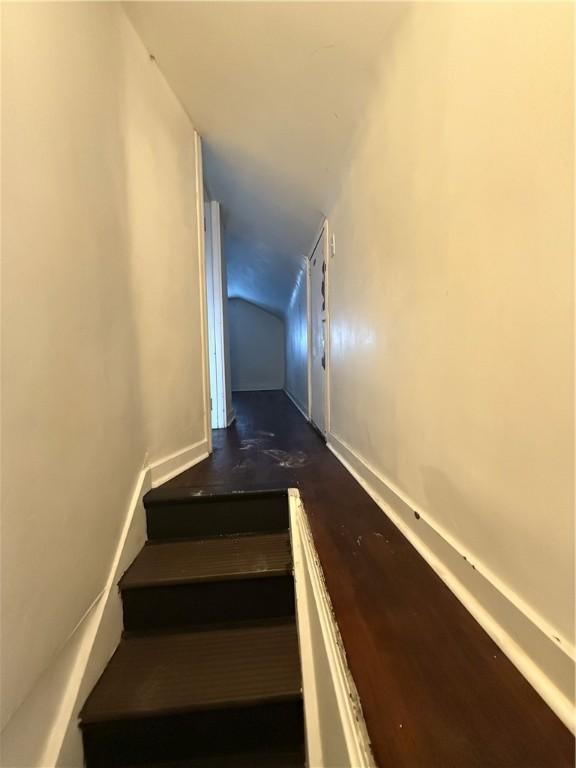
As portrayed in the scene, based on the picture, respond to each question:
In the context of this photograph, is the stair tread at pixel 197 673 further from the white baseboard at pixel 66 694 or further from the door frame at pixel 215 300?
the door frame at pixel 215 300

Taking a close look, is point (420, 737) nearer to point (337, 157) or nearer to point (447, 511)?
point (447, 511)

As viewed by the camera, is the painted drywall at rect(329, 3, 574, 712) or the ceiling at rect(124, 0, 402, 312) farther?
the ceiling at rect(124, 0, 402, 312)

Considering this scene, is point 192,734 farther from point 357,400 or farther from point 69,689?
point 357,400

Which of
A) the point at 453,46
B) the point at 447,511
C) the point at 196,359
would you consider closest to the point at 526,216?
the point at 453,46

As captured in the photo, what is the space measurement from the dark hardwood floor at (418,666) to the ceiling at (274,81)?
191 cm

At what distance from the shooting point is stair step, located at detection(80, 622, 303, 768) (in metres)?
0.98

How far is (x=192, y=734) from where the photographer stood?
101 cm

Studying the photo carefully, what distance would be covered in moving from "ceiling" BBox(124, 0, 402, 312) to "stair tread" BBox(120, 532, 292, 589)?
202 centimetres

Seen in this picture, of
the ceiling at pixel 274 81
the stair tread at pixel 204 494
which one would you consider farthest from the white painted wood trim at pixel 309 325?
the stair tread at pixel 204 494

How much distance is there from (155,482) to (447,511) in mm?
1246

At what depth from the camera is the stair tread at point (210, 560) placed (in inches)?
49.8

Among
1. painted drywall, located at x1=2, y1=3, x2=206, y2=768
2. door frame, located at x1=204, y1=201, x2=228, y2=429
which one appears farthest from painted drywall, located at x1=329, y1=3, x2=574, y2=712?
door frame, located at x1=204, y1=201, x2=228, y2=429

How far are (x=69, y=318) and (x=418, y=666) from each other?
1.22 metres

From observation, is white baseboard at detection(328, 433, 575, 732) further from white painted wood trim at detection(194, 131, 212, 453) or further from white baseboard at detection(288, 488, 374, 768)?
white painted wood trim at detection(194, 131, 212, 453)
